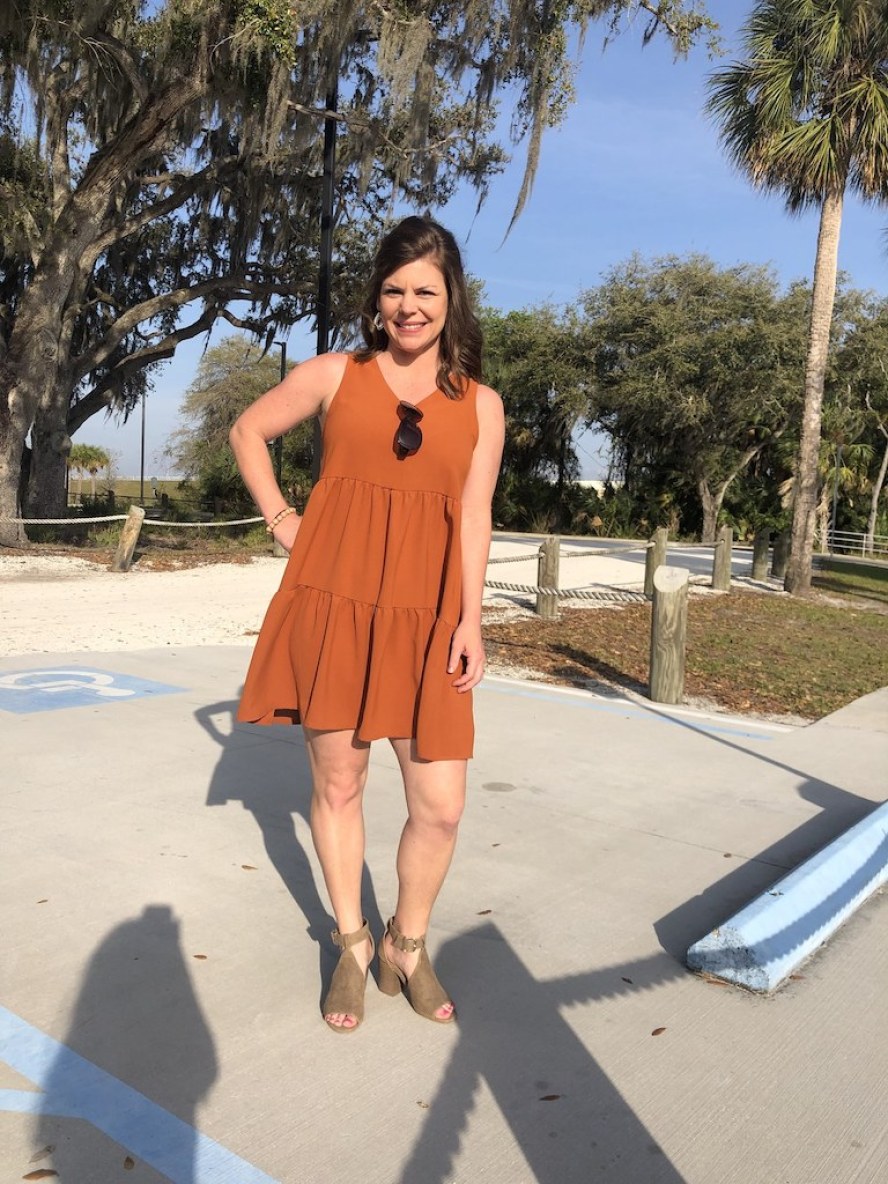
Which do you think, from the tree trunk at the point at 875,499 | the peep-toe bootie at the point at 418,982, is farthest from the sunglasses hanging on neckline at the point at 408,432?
the tree trunk at the point at 875,499

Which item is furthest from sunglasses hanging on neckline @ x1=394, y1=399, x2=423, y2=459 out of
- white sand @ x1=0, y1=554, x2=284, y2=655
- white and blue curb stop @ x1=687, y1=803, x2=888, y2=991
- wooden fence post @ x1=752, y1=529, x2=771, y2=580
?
wooden fence post @ x1=752, y1=529, x2=771, y2=580

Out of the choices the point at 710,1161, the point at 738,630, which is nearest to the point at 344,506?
the point at 710,1161

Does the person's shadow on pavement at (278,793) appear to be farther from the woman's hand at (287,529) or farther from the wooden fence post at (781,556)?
the wooden fence post at (781,556)

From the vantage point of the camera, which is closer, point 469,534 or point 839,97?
point 469,534

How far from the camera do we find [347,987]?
2.64m

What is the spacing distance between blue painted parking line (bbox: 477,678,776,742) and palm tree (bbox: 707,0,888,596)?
10.0 meters

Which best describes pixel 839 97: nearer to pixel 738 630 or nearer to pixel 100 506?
pixel 738 630

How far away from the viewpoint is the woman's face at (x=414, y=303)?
8.46 feet

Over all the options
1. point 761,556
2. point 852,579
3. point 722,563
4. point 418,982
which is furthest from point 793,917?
point 852,579

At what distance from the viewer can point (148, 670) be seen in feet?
24.0

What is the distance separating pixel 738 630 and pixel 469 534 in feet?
31.1

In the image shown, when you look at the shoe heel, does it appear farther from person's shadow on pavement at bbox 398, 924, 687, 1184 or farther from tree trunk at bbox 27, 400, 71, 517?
tree trunk at bbox 27, 400, 71, 517

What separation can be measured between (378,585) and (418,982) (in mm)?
1054

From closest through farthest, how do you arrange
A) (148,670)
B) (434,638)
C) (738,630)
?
(434,638)
(148,670)
(738,630)
